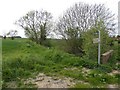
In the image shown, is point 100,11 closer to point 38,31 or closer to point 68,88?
point 38,31

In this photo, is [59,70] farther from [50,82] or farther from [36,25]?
[36,25]

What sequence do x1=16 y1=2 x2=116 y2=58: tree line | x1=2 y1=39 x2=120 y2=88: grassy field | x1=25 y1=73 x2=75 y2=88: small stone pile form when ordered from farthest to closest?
x1=16 y1=2 x2=116 y2=58: tree line < x1=2 y1=39 x2=120 y2=88: grassy field < x1=25 y1=73 x2=75 y2=88: small stone pile

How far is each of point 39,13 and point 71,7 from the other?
636cm

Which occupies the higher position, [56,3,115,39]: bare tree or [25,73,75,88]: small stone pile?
[56,3,115,39]: bare tree

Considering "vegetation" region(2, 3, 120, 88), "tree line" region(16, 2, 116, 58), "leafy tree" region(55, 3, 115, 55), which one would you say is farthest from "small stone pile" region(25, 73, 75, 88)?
"leafy tree" region(55, 3, 115, 55)

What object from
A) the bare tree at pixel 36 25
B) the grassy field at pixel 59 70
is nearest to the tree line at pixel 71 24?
the bare tree at pixel 36 25

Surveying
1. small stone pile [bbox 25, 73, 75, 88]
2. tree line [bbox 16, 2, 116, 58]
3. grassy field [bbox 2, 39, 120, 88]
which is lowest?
small stone pile [bbox 25, 73, 75, 88]

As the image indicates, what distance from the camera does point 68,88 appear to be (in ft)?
25.3

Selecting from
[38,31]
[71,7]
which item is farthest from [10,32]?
[71,7]

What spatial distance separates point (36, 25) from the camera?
30.0 m

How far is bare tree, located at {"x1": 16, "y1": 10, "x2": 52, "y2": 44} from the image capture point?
94.2 ft

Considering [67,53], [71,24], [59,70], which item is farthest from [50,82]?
[71,24]

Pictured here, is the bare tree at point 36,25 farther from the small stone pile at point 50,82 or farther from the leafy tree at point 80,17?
the small stone pile at point 50,82

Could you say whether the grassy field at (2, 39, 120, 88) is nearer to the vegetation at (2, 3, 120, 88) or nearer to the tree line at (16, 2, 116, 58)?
the vegetation at (2, 3, 120, 88)
